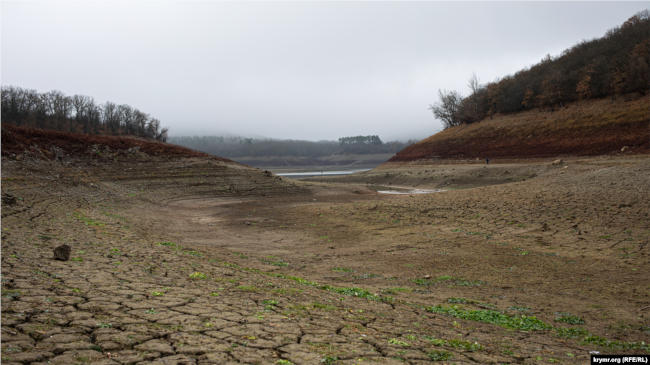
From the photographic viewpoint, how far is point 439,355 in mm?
3896

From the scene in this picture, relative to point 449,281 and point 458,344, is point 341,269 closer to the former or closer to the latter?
point 449,281

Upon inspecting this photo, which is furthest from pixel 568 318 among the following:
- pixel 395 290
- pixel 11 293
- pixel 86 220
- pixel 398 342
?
pixel 86 220

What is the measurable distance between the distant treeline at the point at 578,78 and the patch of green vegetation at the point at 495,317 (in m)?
43.1

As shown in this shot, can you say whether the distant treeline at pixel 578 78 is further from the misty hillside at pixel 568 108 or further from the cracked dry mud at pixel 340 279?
the cracked dry mud at pixel 340 279

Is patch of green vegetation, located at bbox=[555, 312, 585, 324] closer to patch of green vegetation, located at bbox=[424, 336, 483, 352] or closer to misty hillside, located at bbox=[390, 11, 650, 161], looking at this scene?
patch of green vegetation, located at bbox=[424, 336, 483, 352]

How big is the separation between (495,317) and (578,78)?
170 feet

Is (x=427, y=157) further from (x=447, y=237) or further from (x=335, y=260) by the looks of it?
(x=335, y=260)

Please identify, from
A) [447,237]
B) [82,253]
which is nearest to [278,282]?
[82,253]

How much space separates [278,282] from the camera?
22.4ft

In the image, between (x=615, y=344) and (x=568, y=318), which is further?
(x=568, y=318)

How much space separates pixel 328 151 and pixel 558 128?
338 feet

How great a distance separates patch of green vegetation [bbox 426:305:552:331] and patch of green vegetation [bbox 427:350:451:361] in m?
1.84

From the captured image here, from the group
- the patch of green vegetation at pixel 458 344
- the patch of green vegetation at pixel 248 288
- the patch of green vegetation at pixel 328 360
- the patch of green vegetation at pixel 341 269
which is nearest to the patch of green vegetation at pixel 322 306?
the patch of green vegetation at pixel 248 288

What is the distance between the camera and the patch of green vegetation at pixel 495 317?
17.4ft
